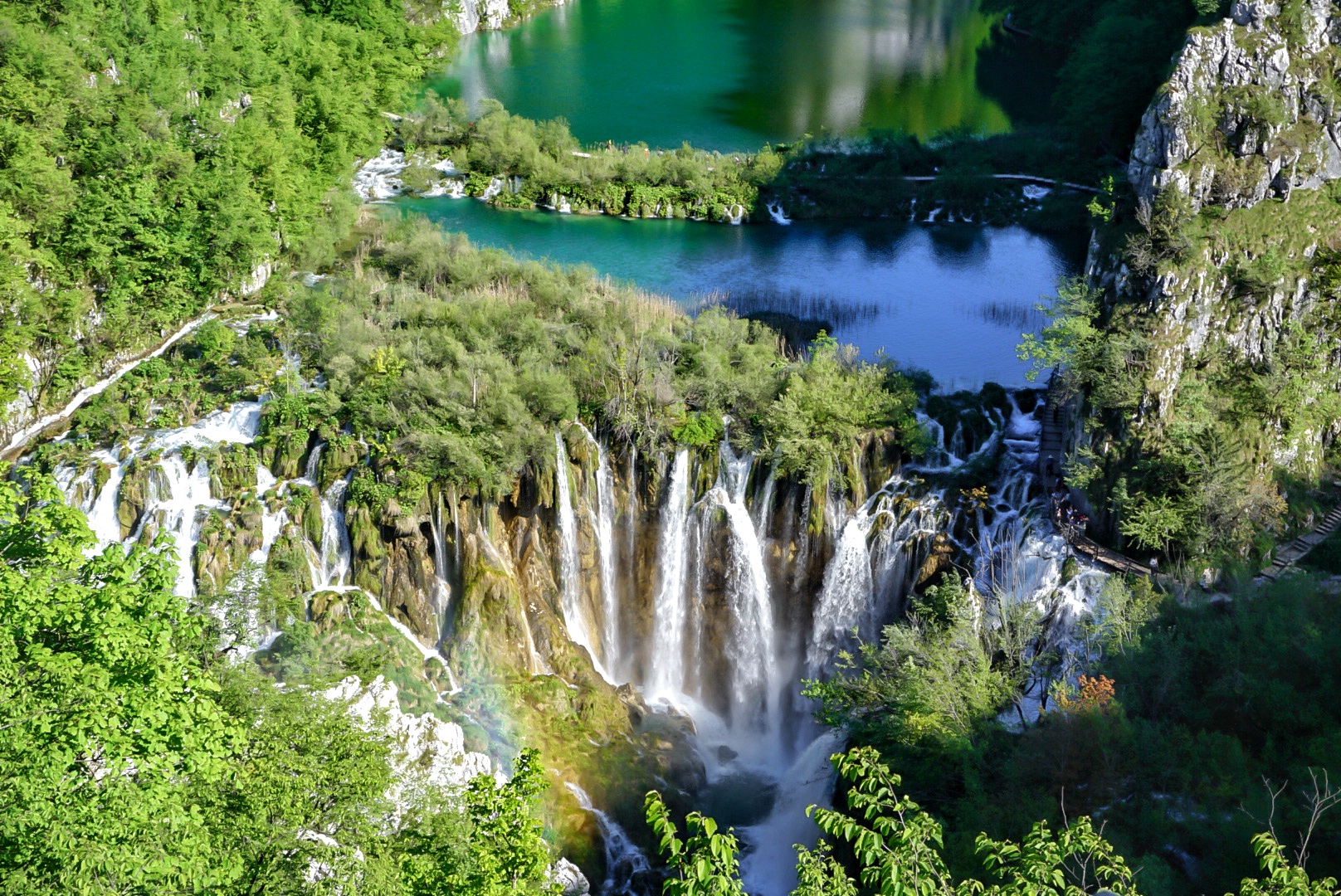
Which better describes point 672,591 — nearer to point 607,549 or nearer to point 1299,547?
point 607,549

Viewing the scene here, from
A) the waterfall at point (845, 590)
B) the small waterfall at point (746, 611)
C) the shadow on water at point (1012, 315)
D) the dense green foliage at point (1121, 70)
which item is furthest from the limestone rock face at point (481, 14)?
the waterfall at point (845, 590)

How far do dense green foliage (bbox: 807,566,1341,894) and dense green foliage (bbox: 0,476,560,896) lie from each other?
9.74m

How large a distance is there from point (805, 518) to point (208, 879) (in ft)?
58.9

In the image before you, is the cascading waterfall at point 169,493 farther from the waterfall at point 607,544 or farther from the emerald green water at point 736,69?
the emerald green water at point 736,69

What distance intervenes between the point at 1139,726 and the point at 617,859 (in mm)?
11073

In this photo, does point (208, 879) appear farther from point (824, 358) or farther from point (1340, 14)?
point (1340, 14)

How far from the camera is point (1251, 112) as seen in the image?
26844 mm

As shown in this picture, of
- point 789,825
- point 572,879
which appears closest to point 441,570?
point 572,879

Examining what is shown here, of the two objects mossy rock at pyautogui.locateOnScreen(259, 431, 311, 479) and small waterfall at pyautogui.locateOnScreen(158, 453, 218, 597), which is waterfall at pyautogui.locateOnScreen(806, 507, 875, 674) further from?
small waterfall at pyautogui.locateOnScreen(158, 453, 218, 597)

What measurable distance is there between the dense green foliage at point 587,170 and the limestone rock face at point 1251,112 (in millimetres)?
25387

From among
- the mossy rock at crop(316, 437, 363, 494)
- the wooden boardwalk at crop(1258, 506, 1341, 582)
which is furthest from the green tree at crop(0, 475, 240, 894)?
the wooden boardwalk at crop(1258, 506, 1341, 582)

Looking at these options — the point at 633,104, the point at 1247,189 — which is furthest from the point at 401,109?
the point at 1247,189

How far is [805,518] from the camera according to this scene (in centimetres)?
2766

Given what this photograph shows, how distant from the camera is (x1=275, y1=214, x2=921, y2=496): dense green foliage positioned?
2738 centimetres
